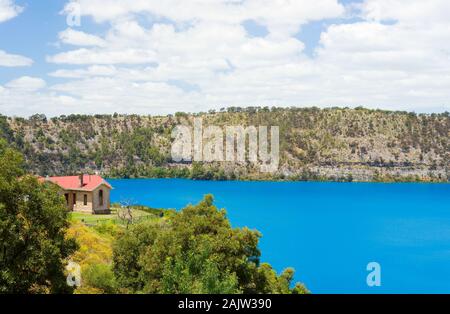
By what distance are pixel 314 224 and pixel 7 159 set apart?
8298 cm

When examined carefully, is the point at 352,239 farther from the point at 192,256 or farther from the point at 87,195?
the point at 192,256

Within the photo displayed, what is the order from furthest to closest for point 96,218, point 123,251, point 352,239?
point 352,239 < point 96,218 < point 123,251

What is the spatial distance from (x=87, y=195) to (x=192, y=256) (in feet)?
142

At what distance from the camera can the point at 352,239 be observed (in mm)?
83062

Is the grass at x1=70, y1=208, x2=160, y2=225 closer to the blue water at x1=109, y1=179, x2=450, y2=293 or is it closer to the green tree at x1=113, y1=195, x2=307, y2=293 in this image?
the blue water at x1=109, y1=179, x2=450, y2=293

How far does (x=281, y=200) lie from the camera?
143750 millimetres

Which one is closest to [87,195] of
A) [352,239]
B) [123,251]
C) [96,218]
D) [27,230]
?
[96,218]

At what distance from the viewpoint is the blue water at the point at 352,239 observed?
57.9 m

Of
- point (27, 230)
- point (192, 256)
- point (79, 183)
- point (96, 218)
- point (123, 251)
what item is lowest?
point (96, 218)

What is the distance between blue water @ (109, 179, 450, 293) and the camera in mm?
57875

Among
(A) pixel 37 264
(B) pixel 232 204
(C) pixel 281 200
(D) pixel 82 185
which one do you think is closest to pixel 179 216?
(A) pixel 37 264

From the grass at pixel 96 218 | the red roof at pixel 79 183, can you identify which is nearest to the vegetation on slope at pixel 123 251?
the grass at pixel 96 218

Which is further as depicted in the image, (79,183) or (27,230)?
(79,183)
